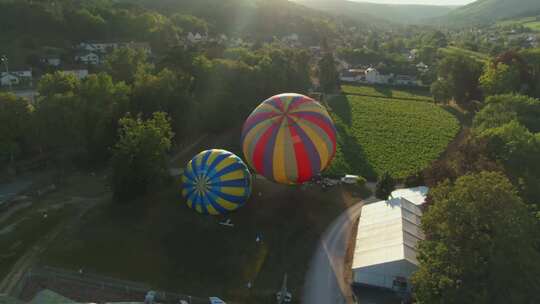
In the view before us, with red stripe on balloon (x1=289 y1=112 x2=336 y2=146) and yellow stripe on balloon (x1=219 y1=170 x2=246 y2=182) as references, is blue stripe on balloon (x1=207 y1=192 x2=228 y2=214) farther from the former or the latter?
red stripe on balloon (x1=289 y1=112 x2=336 y2=146)

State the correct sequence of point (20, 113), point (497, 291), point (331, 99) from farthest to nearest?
point (331, 99), point (20, 113), point (497, 291)

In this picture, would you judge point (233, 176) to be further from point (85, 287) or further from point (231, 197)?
point (85, 287)

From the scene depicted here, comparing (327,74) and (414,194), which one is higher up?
(414,194)

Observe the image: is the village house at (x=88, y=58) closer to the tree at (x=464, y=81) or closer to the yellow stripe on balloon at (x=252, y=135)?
the yellow stripe on balloon at (x=252, y=135)

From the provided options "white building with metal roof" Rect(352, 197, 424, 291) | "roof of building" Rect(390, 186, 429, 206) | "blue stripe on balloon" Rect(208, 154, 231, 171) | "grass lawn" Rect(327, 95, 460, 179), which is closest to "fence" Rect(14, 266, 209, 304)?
"blue stripe on balloon" Rect(208, 154, 231, 171)

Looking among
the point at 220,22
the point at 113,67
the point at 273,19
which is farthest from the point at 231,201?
the point at 273,19

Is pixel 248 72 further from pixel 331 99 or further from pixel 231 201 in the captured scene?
pixel 231 201

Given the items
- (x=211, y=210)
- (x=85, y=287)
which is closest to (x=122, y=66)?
(x=211, y=210)
